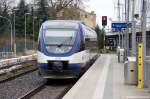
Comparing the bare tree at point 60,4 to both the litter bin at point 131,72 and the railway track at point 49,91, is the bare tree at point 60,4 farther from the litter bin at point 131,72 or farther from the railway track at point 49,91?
the litter bin at point 131,72

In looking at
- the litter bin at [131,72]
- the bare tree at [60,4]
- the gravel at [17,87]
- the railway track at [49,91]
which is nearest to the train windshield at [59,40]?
the railway track at [49,91]

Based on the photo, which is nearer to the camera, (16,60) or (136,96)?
(136,96)

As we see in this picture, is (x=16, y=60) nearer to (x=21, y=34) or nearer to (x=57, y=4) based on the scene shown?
(x=57, y=4)

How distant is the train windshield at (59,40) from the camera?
2294 centimetres

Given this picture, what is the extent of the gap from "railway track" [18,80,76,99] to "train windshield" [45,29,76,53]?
1676 mm

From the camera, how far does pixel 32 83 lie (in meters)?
24.4

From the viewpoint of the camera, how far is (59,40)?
2330 centimetres

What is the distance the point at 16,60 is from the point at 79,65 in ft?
75.6

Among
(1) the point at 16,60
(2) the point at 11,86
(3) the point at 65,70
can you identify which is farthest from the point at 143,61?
(1) the point at 16,60

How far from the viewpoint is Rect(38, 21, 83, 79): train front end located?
73.7 feet

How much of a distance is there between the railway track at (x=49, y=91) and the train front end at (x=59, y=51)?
2.09 feet

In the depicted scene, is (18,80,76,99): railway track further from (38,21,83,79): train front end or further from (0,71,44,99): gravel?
(38,21,83,79): train front end

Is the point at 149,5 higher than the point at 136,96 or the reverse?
higher

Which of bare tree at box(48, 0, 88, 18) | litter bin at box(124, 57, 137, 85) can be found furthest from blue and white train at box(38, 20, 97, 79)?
bare tree at box(48, 0, 88, 18)
